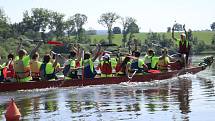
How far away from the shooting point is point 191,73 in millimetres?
28938

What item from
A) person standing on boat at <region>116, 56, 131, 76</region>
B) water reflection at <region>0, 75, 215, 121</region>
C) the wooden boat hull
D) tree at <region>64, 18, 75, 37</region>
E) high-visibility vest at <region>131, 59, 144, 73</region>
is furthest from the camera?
tree at <region>64, 18, 75, 37</region>

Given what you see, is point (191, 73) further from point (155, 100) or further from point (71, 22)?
point (71, 22)

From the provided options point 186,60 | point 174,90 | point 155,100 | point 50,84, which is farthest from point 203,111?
point 186,60

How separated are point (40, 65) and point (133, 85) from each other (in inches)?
171

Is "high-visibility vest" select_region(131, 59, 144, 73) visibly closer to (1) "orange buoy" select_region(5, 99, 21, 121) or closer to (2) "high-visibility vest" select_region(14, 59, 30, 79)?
(2) "high-visibility vest" select_region(14, 59, 30, 79)

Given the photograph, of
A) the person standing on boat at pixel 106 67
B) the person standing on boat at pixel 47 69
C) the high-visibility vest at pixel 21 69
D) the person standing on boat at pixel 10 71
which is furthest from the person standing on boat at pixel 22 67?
the person standing on boat at pixel 106 67

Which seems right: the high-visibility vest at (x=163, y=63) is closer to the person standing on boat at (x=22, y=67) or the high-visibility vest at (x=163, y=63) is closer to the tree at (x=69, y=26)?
the person standing on boat at (x=22, y=67)

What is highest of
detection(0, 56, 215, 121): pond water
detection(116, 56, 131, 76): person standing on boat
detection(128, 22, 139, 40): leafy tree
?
detection(128, 22, 139, 40): leafy tree

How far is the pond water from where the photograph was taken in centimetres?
1297

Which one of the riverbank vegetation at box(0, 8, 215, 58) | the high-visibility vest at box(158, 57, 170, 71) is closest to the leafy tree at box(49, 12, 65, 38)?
the riverbank vegetation at box(0, 8, 215, 58)

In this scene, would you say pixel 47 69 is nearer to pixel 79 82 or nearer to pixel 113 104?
pixel 79 82

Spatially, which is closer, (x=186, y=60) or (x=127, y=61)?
(x=127, y=61)

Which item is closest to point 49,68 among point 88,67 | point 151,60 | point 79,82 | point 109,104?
point 79,82

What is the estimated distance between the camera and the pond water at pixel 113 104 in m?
13.0
